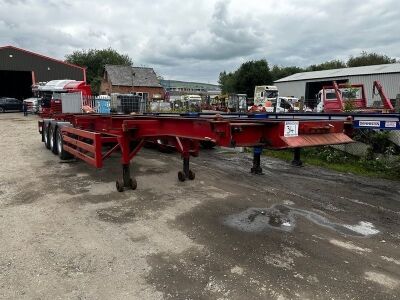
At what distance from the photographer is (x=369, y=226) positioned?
5230 millimetres

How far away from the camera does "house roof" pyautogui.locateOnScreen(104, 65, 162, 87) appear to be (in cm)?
5734

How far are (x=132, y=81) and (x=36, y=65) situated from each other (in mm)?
18640

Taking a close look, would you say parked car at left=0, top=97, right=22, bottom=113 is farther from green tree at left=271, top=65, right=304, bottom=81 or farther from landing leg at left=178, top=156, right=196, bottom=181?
green tree at left=271, top=65, right=304, bottom=81

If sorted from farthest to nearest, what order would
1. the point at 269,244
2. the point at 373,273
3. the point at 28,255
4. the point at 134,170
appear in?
the point at 134,170
the point at 269,244
the point at 28,255
the point at 373,273

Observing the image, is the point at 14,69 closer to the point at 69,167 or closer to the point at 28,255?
the point at 69,167

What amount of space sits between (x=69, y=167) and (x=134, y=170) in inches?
72.9

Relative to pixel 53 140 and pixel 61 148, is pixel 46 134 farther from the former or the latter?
pixel 61 148

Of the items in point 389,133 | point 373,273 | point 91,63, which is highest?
point 91,63

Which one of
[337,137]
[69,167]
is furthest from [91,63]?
[337,137]

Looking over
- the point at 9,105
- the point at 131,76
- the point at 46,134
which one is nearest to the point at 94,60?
the point at 131,76

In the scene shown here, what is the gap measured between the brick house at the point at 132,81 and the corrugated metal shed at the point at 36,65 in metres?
13.2

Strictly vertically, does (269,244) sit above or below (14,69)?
below

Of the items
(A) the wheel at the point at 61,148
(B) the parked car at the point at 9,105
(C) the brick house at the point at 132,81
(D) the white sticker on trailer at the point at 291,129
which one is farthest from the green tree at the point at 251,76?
(D) the white sticker on trailer at the point at 291,129

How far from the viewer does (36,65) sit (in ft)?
133
